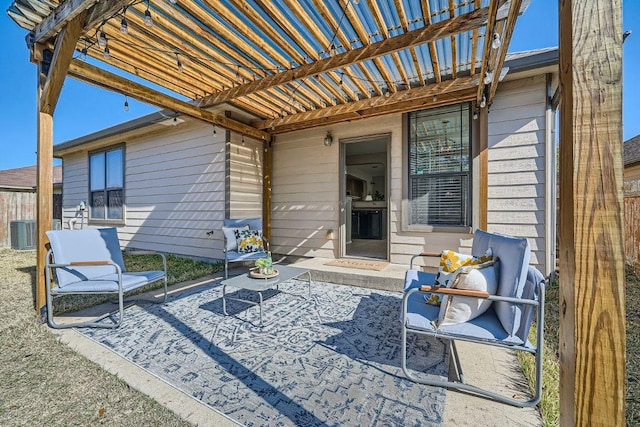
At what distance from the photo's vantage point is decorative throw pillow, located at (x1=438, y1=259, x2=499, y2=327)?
75.1 inches

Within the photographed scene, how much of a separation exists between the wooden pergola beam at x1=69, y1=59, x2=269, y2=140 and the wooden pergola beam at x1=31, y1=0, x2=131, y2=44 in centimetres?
36

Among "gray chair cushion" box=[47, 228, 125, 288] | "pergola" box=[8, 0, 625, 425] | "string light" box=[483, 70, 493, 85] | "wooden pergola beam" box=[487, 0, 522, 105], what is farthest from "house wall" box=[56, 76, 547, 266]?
"gray chair cushion" box=[47, 228, 125, 288]

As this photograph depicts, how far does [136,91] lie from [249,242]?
107 inches

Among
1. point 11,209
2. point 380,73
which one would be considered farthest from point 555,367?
point 11,209

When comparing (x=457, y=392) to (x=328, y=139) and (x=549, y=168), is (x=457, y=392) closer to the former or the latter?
(x=549, y=168)

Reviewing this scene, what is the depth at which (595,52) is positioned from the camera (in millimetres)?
856

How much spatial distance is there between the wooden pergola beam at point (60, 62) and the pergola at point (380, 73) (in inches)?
0.4

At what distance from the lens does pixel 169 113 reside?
568 cm

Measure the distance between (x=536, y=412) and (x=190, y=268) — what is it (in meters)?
5.33

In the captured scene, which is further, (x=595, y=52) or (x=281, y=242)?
(x=281, y=242)

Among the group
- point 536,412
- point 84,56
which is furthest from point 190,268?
point 536,412

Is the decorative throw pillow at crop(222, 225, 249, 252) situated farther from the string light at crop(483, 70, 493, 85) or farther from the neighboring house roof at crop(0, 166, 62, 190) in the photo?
the neighboring house roof at crop(0, 166, 62, 190)

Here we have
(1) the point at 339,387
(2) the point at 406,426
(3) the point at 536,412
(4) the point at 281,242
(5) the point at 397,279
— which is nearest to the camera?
(2) the point at 406,426

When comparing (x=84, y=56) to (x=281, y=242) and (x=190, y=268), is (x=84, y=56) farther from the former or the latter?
(x=281, y=242)
